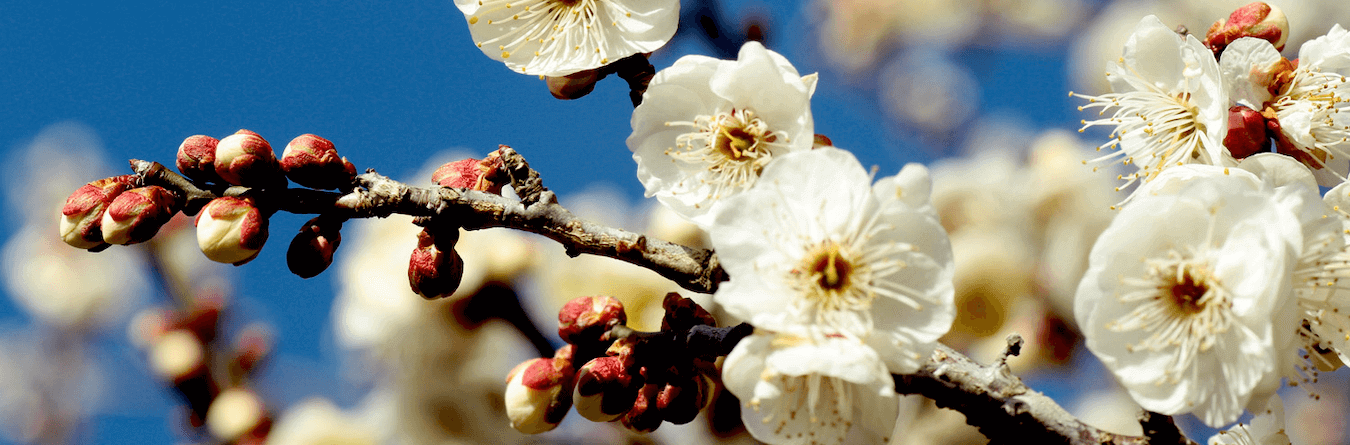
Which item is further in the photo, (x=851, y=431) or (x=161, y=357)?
(x=161, y=357)

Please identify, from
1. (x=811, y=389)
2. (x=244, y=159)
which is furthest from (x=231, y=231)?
(x=811, y=389)

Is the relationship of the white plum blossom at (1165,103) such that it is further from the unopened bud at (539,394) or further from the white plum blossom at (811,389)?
the unopened bud at (539,394)

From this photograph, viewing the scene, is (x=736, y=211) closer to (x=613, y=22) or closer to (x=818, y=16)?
(x=613, y=22)

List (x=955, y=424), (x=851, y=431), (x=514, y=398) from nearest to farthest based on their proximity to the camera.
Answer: (x=851, y=431)
(x=514, y=398)
(x=955, y=424)

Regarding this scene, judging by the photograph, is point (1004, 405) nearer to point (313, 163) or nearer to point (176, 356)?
point (313, 163)

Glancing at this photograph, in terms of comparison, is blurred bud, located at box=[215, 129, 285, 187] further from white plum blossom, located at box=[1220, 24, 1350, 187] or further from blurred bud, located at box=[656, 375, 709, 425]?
white plum blossom, located at box=[1220, 24, 1350, 187]

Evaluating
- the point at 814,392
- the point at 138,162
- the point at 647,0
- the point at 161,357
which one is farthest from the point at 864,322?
the point at 161,357

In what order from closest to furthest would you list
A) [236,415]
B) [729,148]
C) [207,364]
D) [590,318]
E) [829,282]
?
[829,282], [729,148], [590,318], [236,415], [207,364]
